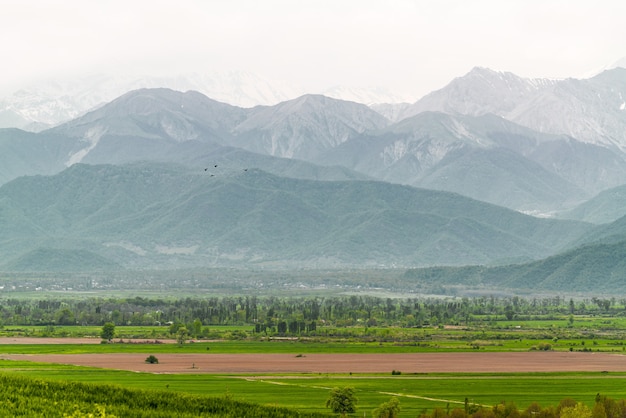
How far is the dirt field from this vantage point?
453 ft

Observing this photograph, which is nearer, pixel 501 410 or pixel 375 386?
pixel 501 410

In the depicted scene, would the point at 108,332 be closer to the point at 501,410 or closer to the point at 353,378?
the point at 353,378

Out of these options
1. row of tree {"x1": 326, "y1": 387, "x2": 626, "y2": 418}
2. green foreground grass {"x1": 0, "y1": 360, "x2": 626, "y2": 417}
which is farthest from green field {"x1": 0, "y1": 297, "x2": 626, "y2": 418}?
row of tree {"x1": 326, "y1": 387, "x2": 626, "y2": 418}

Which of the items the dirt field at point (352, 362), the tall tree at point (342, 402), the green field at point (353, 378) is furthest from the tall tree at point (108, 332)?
the tall tree at point (342, 402)

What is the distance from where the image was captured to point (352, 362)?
147125 mm

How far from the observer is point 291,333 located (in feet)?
651

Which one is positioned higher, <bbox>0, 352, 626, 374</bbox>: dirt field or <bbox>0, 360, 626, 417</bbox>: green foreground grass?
<bbox>0, 352, 626, 374</bbox>: dirt field

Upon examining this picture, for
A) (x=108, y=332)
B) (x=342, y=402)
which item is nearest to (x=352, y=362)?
(x=342, y=402)

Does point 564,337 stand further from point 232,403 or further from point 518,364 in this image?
point 232,403

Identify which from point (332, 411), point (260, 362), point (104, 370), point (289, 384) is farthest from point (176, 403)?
point (260, 362)

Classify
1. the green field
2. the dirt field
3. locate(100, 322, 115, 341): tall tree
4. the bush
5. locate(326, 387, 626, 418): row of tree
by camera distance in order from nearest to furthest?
locate(326, 387, 626, 418): row of tree, the green field, the dirt field, the bush, locate(100, 322, 115, 341): tall tree

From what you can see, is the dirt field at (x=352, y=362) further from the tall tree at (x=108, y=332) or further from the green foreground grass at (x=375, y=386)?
the tall tree at (x=108, y=332)

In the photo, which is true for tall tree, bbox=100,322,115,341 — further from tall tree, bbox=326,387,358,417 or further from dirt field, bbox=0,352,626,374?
tall tree, bbox=326,387,358,417

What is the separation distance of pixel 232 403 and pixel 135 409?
9.22 metres
